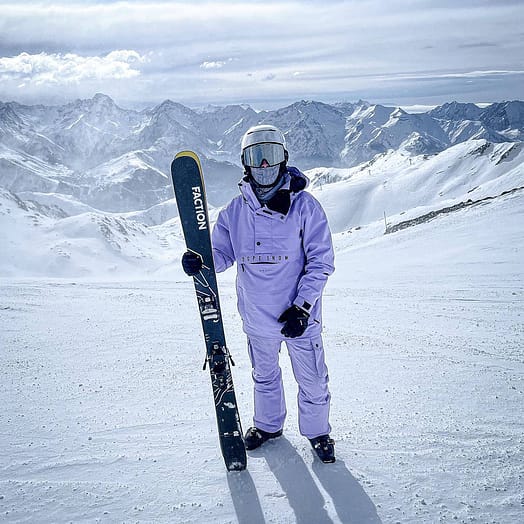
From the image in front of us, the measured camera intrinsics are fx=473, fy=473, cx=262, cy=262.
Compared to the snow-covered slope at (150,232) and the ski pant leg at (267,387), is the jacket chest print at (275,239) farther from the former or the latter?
the snow-covered slope at (150,232)

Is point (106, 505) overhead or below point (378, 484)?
overhead

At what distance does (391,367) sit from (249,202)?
3133mm

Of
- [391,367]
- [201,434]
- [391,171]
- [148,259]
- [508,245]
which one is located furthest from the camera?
[391,171]

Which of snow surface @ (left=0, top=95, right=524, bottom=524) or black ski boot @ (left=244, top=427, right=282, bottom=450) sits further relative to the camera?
black ski boot @ (left=244, top=427, right=282, bottom=450)

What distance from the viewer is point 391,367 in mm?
5766

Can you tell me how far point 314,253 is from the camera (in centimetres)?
371

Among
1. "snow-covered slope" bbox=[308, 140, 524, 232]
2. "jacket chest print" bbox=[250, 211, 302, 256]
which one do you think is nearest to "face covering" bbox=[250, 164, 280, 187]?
"jacket chest print" bbox=[250, 211, 302, 256]

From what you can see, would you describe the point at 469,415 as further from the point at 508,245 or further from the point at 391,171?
the point at 391,171

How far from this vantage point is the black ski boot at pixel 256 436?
4086 millimetres

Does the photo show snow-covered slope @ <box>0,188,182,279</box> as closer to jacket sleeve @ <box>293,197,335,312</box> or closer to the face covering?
the face covering

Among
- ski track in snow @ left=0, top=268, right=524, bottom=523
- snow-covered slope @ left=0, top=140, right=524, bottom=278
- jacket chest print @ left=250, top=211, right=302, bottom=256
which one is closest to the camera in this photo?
ski track in snow @ left=0, top=268, right=524, bottom=523

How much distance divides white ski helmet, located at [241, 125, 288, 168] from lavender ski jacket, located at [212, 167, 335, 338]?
153mm

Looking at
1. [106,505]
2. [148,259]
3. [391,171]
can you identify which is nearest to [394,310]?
[106,505]

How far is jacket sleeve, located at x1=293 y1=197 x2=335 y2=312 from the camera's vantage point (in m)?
3.66
